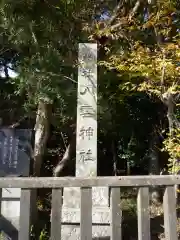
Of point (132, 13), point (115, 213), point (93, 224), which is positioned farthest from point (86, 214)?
point (132, 13)

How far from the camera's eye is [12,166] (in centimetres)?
532

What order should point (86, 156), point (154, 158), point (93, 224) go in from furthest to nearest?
point (154, 158), point (86, 156), point (93, 224)

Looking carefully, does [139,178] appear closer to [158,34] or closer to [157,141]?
[158,34]

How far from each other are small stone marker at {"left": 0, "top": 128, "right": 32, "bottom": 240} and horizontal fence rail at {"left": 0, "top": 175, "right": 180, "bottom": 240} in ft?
10.4

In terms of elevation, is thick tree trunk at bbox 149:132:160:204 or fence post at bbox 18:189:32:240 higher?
thick tree trunk at bbox 149:132:160:204

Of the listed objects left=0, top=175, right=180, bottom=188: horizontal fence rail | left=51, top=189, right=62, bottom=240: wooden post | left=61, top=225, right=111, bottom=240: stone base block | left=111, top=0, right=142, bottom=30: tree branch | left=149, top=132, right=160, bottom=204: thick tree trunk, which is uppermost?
left=111, top=0, right=142, bottom=30: tree branch

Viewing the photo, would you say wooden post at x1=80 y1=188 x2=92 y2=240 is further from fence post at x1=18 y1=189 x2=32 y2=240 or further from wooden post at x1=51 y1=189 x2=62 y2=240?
fence post at x1=18 y1=189 x2=32 y2=240

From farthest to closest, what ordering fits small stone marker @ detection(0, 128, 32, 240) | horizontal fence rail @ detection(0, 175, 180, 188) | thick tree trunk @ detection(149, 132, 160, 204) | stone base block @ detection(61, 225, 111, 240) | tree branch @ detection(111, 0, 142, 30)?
thick tree trunk @ detection(149, 132, 160, 204) < tree branch @ detection(111, 0, 142, 30) < small stone marker @ detection(0, 128, 32, 240) < stone base block @ detection(61, 225, 111, 240) < horizontal fence rail @ detection(0, 175, 180, 188)

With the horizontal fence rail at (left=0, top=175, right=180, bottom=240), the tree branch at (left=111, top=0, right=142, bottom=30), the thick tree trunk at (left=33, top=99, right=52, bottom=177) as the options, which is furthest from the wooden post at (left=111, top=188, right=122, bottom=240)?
the tree branch at (left=111, top=0, right=142, bottom=30)

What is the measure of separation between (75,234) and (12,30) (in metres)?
3.74

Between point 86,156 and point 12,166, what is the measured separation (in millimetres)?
1465

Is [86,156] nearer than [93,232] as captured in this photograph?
No

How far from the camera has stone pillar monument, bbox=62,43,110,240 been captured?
4703mm

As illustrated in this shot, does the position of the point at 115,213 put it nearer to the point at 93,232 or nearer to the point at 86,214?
the point at 86,214
